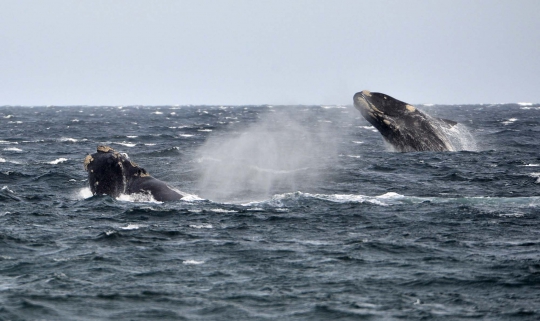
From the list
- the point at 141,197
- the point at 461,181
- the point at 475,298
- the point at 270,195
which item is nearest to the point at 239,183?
the point at 270,195

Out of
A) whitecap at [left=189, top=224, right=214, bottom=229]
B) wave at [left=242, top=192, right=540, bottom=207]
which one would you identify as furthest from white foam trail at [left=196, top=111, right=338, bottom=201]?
whitecap at [left=189, top=224, right=214, bottom=229]

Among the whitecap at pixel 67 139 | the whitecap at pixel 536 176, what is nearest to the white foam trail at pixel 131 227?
the whitecap at pixel 536 176

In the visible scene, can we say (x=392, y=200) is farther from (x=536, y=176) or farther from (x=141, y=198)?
(x=536, y=176)

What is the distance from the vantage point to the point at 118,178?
2542 cm

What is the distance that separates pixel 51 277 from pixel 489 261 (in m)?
9.65

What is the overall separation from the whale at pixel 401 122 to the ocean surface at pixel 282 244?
814mm

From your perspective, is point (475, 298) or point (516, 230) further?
→ point (516, 230)

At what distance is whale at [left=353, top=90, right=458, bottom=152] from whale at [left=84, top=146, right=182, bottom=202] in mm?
12943

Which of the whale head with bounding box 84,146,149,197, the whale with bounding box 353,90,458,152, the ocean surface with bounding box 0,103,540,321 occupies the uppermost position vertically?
the whale with bounding box 353,90,458,152

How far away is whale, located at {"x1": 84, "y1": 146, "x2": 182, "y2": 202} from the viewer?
2516 cm

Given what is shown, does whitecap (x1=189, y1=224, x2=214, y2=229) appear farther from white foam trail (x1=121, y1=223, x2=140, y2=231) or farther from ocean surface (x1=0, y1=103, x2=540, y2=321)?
white foam trail (x1=121, y1=223, x2=140, y2=231)

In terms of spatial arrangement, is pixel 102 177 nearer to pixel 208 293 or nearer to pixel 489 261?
pixel 208 293

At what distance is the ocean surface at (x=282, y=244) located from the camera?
13.7 meters

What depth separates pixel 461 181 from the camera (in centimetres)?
3177
